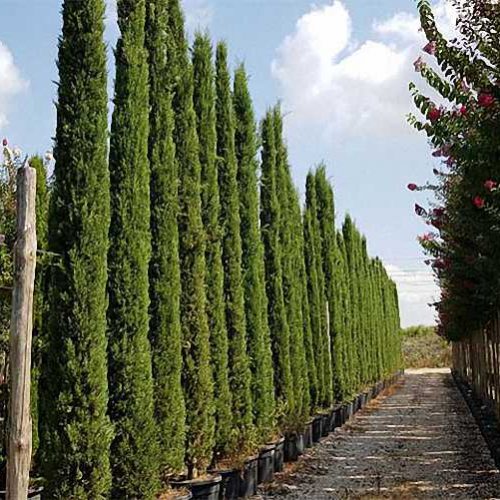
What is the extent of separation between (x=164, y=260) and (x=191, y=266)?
0.95 m

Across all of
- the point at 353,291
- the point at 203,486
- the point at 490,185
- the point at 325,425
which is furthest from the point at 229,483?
the point at 353,291

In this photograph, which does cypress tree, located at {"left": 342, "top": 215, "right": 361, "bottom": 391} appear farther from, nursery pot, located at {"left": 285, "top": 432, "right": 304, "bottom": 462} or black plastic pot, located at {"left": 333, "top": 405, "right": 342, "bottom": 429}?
nursery pot, located at {"left": 285, "top": 432, "right": 304, "bottom": 462}

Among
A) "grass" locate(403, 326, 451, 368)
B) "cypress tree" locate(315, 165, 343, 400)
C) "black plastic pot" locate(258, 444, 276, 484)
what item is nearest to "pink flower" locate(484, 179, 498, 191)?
"black plastic pot" locate(258, 444, 276, 484)

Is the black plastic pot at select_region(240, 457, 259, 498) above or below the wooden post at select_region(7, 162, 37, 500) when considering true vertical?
below

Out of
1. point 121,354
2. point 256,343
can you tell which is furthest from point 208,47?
point 121,354

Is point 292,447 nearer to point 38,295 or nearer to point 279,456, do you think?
point 279,456

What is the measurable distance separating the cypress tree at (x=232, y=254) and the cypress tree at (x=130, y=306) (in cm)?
301

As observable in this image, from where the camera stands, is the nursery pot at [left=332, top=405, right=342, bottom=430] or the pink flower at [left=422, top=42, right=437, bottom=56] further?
the nursery pot at [left=332, top=405, right=342, bottom=430]

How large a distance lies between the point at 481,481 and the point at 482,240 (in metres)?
3.26

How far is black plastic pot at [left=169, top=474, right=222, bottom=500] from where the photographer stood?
26.9 feet

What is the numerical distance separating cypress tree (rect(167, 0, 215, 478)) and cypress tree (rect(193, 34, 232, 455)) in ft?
1.32

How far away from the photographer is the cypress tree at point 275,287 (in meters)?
13.4

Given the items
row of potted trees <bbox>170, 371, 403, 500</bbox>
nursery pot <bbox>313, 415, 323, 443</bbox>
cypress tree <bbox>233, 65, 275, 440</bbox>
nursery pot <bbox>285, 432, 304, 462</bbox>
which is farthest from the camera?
nursery pot <bbox>313, 415, 323, 443</bbox>

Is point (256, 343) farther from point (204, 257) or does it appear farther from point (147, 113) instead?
point (147, 113)
